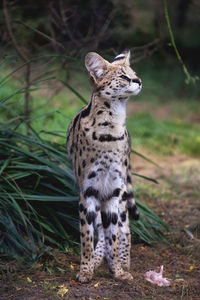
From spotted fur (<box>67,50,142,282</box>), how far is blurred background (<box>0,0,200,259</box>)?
0.47 m

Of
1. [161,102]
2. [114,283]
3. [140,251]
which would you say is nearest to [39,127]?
[140,251]

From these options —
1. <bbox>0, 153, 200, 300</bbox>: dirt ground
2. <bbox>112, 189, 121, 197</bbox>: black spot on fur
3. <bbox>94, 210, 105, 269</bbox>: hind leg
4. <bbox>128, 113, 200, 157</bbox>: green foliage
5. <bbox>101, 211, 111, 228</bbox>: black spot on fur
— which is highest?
<bbox>128, 113, 200, 157</bbox>: green foliage

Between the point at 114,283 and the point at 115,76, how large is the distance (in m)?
1.62

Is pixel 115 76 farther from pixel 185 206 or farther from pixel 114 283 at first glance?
pixel 185 206

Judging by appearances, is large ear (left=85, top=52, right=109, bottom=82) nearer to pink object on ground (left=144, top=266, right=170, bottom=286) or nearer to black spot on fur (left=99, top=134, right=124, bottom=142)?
black spot on fur (left=99, top=134, right=124, bottom=142)

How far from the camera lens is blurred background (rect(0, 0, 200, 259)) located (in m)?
4.19

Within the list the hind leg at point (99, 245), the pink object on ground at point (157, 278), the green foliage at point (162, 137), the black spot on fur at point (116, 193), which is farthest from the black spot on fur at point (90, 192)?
the green foliage at point (162, 137)

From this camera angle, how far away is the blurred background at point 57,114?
4.19m

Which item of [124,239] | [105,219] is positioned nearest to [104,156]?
[105,219]

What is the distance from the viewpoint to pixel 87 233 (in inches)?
143

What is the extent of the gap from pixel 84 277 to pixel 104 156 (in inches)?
37.7

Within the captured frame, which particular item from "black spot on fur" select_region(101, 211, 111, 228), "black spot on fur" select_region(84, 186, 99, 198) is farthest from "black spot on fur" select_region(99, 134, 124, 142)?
"black spot on fur" select_region(101, 211, 111, 228)

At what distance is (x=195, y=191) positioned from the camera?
19.9ft

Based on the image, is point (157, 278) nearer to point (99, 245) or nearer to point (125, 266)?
point (125, 266)
